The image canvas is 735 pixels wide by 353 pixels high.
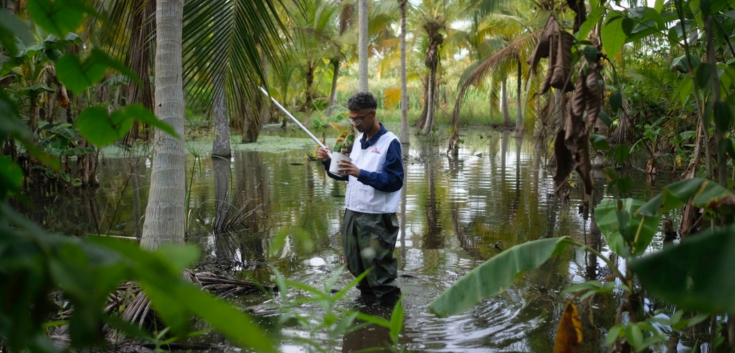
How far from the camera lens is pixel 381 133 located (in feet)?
14.7

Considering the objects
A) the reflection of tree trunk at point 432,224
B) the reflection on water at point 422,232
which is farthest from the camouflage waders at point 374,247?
the reflection of tree trunk at point 432,224

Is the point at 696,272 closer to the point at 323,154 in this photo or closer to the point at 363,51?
the point at 323,154

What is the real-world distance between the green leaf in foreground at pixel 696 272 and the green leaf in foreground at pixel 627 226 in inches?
48.3

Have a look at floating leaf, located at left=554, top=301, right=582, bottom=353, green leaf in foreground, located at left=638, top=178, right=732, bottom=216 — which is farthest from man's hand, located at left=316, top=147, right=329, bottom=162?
green leaf in foreground, located at left=638, top=178, right=732, bottom=216

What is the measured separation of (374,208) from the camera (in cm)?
437

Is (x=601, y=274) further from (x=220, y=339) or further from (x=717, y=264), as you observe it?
(x=717, y=264)

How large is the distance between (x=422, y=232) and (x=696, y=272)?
6235mm

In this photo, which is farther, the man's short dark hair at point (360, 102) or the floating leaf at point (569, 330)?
the man's short dark hair at point (360, 102)

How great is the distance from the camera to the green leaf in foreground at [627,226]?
7.09 feet

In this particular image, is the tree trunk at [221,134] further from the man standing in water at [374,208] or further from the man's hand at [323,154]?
the man standing in water at [374,208]

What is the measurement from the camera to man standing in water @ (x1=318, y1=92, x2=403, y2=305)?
435cm

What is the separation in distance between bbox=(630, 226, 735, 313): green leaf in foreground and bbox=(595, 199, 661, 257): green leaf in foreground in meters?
1.23

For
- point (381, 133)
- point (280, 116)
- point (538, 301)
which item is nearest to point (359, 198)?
point (381, 133)

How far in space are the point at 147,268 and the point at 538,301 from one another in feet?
14.1
